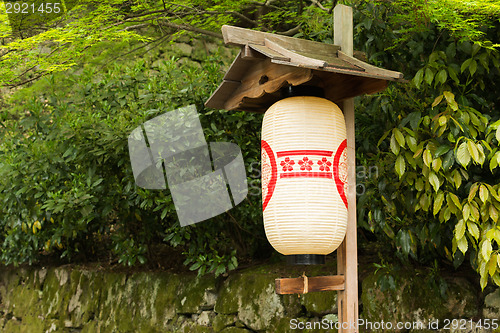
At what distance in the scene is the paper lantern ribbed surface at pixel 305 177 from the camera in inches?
104

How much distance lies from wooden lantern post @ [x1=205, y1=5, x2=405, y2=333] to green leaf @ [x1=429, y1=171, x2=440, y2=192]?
552 millimetres

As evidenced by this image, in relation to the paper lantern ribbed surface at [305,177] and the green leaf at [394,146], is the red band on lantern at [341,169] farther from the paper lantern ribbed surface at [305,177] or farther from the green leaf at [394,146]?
the green leaf at [394,146]

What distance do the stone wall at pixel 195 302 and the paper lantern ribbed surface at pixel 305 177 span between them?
52.9 inches

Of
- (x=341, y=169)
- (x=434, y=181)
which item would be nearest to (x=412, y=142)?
(x=434, y=181)

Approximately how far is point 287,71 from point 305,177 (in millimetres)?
588

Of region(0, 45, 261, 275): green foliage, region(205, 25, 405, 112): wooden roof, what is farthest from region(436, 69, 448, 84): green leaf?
region(0, 45, 261, 275): green foliage

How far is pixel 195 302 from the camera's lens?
5.06 meters

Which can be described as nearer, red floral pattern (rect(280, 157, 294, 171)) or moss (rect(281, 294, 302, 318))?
red floral pattern (rect(280, 157, 294, 171))

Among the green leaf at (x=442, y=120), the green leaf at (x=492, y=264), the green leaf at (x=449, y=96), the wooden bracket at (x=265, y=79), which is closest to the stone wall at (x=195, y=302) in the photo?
the green leaf at (x=492, y=264)

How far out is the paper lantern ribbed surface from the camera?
265 centimetres

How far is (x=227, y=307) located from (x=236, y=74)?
8.03 ft

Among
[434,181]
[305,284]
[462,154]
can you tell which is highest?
[462,154]

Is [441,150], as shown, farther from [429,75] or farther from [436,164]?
[429,75]

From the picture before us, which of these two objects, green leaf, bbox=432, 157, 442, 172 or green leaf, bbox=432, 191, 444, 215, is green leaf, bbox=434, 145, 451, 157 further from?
green leaf, bbox=432, 191, 444, 215
